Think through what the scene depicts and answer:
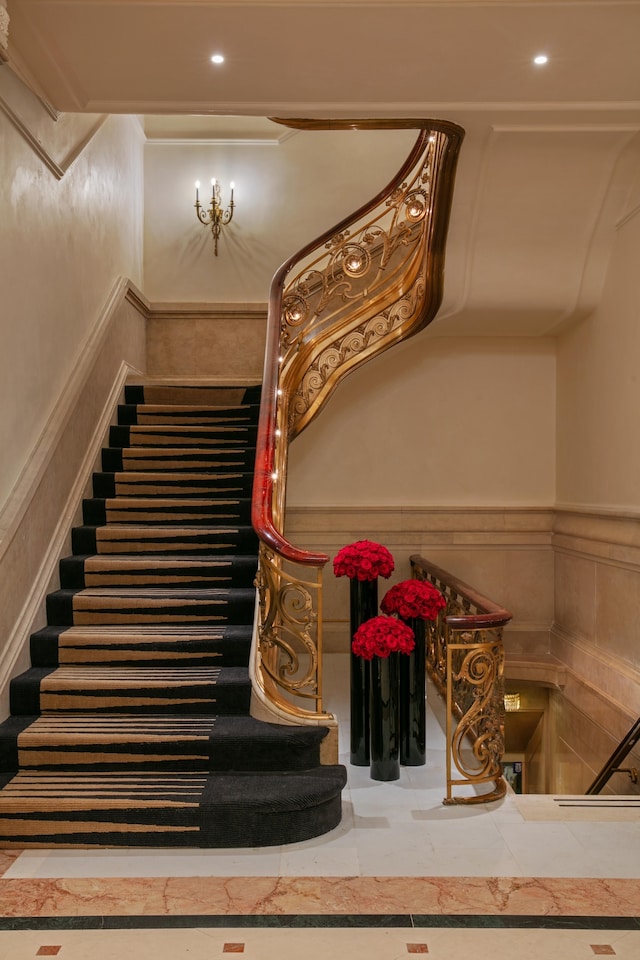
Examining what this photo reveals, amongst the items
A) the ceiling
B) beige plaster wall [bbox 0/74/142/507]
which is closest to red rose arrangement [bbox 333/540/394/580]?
beige plaster wall [bbox 0/74/142/507]

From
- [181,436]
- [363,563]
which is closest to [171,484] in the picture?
[181,436]

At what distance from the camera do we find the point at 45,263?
16.7ft

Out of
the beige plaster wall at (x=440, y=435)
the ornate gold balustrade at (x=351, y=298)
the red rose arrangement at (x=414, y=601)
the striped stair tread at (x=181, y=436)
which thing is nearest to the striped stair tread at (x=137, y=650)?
the red rose arrangement at (x=414, y=601)

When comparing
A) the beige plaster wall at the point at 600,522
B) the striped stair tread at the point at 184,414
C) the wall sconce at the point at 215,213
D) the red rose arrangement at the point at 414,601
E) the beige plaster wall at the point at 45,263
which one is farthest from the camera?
the wall sconce at the point at 215,213

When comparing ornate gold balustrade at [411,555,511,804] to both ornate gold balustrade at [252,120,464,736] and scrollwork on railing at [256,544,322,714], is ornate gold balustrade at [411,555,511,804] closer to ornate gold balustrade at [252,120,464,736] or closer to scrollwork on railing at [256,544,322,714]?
scrollwork on railing at [256,544,322,714]

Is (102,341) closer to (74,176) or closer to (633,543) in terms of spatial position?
(74,176)

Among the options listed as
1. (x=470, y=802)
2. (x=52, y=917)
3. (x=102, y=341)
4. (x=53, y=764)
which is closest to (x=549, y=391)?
(x=102, y=341)

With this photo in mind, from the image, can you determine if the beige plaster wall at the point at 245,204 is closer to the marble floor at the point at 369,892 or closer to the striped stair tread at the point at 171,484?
the striped stair tread at the point at 171,484

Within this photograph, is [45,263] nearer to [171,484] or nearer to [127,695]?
[171,484]

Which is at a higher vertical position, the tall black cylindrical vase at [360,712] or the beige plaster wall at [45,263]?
the beige plaster wall at [45,263]

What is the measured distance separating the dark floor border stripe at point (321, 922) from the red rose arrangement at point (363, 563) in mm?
2029

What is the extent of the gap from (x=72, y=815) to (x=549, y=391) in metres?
5.50

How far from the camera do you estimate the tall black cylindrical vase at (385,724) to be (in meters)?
4.30

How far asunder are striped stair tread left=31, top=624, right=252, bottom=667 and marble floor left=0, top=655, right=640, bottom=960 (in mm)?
1058
